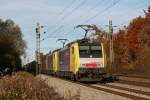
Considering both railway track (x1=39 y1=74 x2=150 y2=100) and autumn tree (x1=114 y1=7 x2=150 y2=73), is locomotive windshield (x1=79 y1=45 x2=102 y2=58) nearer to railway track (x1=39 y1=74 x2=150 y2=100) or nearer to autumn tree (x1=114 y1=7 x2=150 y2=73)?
railway track (x1=39 y1=74 x2=150 y2=100)

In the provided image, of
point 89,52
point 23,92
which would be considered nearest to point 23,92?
point 23,92

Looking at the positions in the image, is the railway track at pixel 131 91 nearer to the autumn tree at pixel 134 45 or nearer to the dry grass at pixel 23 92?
the dry grass at pixel 23 92

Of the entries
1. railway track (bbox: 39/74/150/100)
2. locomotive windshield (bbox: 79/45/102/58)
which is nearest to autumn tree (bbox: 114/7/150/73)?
locomotive windshield (bbox: 79/45/102/58)

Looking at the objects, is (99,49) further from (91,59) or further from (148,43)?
(148,43)

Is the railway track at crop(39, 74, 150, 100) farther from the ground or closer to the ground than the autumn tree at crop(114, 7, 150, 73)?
closer to the ground

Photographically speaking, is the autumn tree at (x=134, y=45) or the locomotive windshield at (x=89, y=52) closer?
the locomotive windshield at (x=89, y=52)

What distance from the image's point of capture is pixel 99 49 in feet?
124

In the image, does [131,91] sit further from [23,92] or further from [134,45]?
[134,45]

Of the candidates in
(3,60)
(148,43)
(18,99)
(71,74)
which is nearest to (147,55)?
(148,43)

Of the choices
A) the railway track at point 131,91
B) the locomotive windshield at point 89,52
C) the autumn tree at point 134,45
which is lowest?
the railway track at point 131,91

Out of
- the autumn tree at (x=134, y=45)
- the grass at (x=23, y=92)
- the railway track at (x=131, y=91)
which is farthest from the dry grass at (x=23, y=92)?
the autumn tree at (x=134, y=45)

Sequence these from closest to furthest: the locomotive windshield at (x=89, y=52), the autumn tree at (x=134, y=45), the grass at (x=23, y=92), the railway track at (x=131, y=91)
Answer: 1. the grass at (x=23, y=92)
2. the railway track at (x=131, y=91)
3. the locomotive windshield at (x=89, y=52)
4. the autumn tree at (x=134, y=45)

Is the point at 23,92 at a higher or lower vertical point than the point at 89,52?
lower

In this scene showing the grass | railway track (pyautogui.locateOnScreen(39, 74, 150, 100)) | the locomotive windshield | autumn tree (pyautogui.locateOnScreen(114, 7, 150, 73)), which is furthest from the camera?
autumn tree (pyautogui.locateOnScreen(114, 7, 150, 73))
